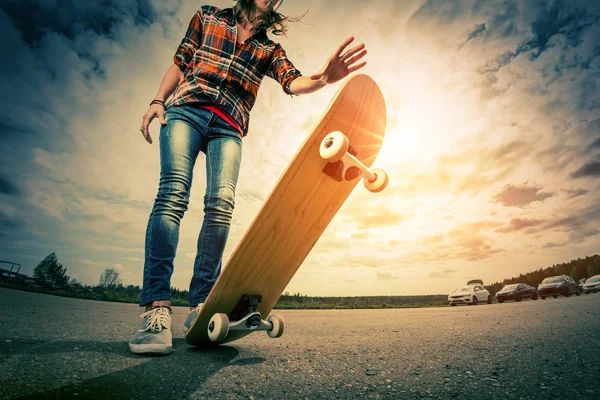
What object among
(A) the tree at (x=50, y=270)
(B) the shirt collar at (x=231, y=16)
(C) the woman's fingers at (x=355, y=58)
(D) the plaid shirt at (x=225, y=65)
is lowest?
(C) the woman's fingers at (x=355, y=58)

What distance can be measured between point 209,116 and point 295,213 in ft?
3.21

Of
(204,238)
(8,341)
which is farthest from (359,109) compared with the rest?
(8,341)

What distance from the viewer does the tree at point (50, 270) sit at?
5559 centimetres

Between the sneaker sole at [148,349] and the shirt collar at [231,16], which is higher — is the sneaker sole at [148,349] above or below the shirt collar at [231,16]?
below

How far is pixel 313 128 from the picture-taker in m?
1.68

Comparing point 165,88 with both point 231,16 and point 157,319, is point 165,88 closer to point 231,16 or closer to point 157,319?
point 231,16

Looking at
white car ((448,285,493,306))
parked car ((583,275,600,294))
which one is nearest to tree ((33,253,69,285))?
white car ((448,285,493,306))

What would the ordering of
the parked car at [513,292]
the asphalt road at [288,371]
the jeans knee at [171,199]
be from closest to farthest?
1. the asphalt road at [288,371]
2. the jeans knee at [171,199]
3. the parked car at [513,292]

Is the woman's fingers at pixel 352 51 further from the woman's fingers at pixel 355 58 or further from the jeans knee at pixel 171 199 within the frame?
the jeans knee at pixel 171 199

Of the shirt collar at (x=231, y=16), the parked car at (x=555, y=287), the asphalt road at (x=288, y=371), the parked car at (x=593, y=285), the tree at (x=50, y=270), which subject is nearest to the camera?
the asphalt road at (x=288, y=371)

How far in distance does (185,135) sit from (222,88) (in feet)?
1.51

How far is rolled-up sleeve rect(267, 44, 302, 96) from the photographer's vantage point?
2.25 metres

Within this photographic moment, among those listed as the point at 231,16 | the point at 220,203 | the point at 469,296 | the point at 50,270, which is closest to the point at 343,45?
the point at 231,16

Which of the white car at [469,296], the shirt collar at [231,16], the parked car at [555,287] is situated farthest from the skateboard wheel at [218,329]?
the parked car at [555,287]
